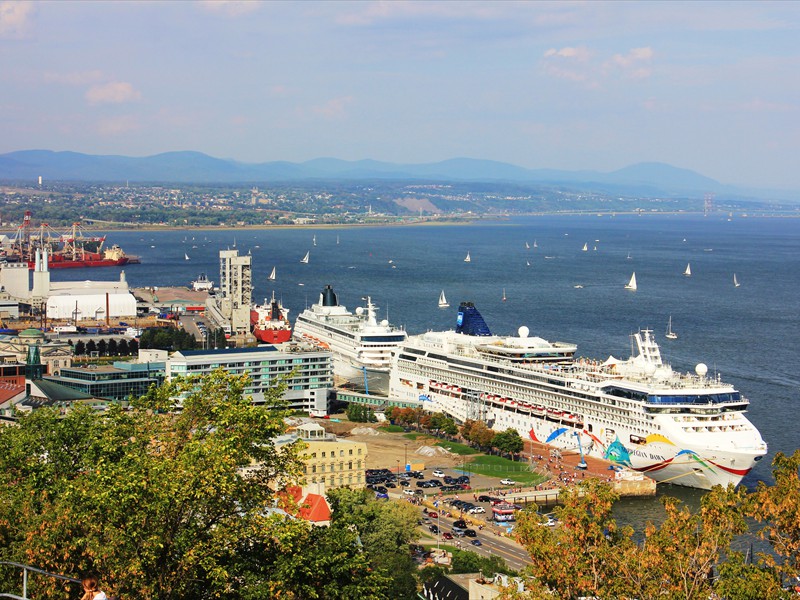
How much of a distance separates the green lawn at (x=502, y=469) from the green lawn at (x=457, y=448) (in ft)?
2.50

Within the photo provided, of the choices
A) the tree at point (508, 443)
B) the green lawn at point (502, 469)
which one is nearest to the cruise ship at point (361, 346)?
the tree at point (508, 443)

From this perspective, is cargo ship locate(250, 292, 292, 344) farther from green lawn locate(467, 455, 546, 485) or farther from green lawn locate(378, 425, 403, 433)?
green lawn locate(467, 455, 546, 485)

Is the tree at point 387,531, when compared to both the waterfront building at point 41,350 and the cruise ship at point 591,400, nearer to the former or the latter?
the cruise ship at point 591,400

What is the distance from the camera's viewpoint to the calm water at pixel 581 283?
47.0 metres

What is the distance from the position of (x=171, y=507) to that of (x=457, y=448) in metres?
23.3

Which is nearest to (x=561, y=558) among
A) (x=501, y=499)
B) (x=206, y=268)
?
(x=501, y=499)

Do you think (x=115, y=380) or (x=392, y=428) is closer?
(x=115, y=380)

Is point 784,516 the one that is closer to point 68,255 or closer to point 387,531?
point 387,531

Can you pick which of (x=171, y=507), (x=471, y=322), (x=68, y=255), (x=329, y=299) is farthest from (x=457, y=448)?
(x=68, y=255)

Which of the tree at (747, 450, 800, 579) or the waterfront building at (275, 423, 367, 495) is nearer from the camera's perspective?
the tree at (747, 450, 800, 579)

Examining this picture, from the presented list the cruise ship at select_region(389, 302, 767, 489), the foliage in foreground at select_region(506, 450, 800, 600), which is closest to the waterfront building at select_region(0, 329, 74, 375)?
the cruise ship at select_region(389, 302, 767, 489)

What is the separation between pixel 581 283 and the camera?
8094 centimetres

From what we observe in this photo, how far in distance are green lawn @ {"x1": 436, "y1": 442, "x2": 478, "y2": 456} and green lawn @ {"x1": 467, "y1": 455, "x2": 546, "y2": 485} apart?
0.76 metres

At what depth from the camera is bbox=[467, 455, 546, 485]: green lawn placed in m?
30.2
